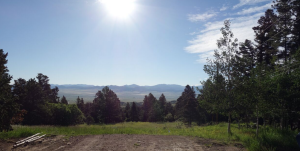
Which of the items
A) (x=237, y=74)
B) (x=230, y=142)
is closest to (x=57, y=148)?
(x=230, y=142)

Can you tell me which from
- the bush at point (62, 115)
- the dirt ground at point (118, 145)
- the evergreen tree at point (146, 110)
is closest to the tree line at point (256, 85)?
the dirt ground at point (118, 145)

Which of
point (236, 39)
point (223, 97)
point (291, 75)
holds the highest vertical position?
point (236, 39)

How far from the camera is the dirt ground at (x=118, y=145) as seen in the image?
9180mm

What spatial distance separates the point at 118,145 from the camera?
9844 millimetres

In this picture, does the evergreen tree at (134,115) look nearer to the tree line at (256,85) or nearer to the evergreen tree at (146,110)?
the evergreen tree at (146,110)

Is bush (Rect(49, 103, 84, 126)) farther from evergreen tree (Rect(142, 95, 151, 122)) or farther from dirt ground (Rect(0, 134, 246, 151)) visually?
dirt ground (Rect(0, 134, 246, 151))

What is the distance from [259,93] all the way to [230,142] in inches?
142

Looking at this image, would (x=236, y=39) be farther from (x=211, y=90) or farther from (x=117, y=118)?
(x=117, y=118)

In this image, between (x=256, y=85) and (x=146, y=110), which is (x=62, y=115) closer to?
(x=146, y=110)

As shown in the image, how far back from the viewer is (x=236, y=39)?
12805 millimetres

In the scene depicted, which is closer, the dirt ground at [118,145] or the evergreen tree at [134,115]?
the dirt ground at [118,145]

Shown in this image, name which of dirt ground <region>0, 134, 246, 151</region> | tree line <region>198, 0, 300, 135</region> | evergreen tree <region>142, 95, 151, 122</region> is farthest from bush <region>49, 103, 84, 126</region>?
tree line <region>198, 0, 300, 135</region>

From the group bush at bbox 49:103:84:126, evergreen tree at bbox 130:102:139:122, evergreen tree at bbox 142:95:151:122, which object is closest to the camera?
bush at bbox 49:103:84:126

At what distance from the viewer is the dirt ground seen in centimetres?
918
